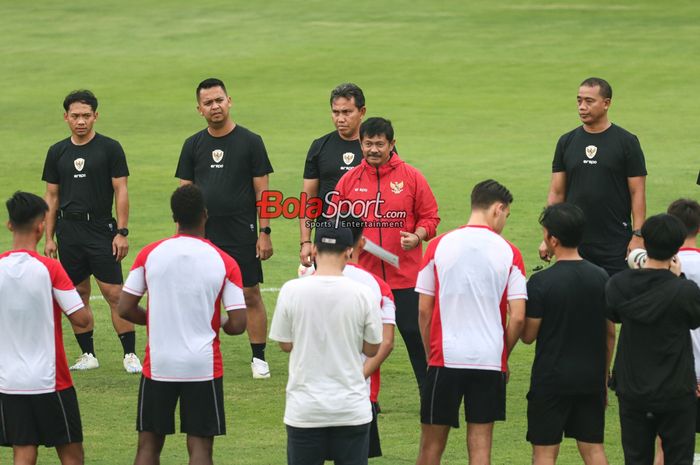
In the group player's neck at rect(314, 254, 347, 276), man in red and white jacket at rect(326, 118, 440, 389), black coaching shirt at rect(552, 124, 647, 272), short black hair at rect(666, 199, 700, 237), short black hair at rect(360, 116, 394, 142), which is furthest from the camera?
black coaching shirt at rect(552, 124, 647, 272)

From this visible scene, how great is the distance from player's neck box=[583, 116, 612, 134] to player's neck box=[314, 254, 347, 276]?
13.2 ft

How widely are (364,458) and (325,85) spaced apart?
79.2 feet

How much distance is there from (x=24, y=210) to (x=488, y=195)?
2.71 m

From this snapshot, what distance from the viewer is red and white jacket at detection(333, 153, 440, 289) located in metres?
9.98

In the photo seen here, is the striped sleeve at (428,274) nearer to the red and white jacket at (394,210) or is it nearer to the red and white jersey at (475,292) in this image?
the red and white jersey at (475,292)

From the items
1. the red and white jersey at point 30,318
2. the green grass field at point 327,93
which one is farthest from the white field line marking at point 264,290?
the red and white jersey at point 30,318

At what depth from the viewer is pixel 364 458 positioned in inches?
279

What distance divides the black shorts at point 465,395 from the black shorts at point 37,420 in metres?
2.09

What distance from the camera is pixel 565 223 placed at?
7590mm

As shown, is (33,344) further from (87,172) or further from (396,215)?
(87,172)

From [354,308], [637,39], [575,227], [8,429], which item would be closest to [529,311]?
[575,227]

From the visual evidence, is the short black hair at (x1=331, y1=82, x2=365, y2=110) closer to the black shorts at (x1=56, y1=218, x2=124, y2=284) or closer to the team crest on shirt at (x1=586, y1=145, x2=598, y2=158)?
the team crest on shirt at (x1=586, y1=145, x2=598, y2=158)

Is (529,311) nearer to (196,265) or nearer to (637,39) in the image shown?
(196,265)

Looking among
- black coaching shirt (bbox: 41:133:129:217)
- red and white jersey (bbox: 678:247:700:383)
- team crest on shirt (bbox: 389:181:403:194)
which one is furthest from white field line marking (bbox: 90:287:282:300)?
red and white jersey (bbox: 678:247:700:383)
